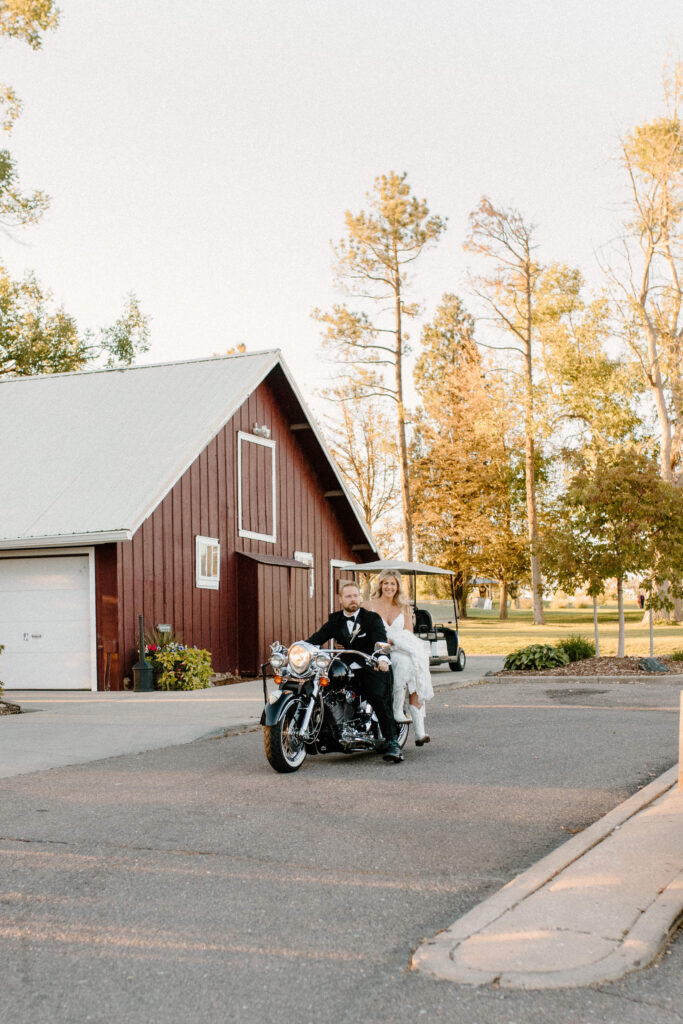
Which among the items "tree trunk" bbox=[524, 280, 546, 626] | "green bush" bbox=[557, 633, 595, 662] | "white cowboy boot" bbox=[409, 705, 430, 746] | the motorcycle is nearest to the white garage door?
"green bush" bbox=[557, 633, 595, 662]

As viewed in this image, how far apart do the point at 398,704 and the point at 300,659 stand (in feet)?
4.71

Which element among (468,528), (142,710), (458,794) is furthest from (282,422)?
(468,528)

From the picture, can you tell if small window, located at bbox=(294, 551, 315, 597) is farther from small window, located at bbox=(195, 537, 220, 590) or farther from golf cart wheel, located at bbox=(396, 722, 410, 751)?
golf cart wheel, located at bbox=(396, 722, 410, 751)

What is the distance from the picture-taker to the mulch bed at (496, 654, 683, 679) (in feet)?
64.0

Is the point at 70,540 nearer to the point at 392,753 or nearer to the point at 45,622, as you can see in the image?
the point at 45,622

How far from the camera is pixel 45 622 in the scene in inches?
792

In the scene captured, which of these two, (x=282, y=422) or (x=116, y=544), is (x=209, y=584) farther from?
(x=282, y=422)

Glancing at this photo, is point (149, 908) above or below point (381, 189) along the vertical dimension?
below

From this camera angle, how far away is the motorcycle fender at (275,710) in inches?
361

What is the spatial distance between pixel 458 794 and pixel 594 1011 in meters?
4.42

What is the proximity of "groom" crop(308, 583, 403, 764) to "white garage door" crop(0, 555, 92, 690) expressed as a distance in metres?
10.5

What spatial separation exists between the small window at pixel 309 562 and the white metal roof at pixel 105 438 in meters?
2.66

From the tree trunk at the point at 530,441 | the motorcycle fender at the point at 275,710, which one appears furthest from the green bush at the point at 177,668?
the tree trunk at the point at 530,441

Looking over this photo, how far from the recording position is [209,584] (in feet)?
72.8
